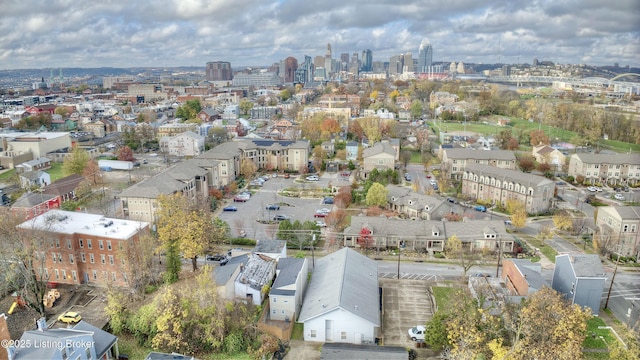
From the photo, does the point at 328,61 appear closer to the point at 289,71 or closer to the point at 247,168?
the point at 289,71

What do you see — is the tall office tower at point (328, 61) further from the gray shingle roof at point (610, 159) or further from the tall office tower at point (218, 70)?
the gray shingle roof at point (610, 159)

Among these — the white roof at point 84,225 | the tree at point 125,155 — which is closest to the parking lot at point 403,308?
the white roof at point 84,225

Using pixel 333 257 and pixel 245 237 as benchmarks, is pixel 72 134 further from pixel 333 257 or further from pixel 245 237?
pixel 333 257

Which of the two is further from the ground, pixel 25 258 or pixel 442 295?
pixel 25 258

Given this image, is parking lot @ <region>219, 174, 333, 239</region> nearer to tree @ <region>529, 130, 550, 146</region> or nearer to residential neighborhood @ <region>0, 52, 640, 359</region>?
residential neighborhood @ <region>0, 52, 640, 359</region>

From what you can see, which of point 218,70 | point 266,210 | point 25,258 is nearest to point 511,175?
point 266,210

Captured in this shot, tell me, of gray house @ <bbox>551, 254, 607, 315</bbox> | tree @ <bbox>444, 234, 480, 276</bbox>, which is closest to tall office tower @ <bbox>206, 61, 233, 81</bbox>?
tree @ <bbox>444, 234, 480, 276</bbox>
